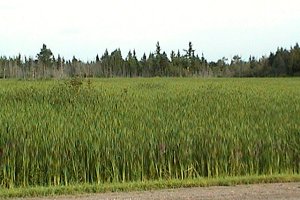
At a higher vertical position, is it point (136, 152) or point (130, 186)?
point (136, 152)

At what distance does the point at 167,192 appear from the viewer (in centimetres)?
625

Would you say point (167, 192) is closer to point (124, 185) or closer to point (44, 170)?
point (124, 185)

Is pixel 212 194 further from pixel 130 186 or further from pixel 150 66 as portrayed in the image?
pixel 150 66

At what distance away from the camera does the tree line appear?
88438 mm

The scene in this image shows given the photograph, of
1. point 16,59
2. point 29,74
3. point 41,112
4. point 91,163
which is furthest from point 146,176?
point 16,59

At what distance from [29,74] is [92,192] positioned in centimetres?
A: 7756

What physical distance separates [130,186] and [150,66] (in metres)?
95.0

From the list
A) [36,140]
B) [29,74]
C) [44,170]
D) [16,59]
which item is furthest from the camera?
[16,59]

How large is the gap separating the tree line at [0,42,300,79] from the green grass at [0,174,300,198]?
77.1 meters

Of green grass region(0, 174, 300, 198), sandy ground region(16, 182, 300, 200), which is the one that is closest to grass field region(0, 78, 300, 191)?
green grass region(0, 174, 300, 198)

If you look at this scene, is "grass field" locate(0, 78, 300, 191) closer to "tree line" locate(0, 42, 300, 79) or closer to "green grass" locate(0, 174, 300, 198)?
"green grass" locate(0, 174, 300, 198)

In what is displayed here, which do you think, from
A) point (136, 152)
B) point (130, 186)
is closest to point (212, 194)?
point (130, 186)

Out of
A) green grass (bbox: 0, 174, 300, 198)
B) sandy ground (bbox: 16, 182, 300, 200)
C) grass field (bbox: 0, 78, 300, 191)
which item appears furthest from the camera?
grass field (bbox: 0, 78, 300, 191)

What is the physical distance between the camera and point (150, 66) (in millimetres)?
101188
